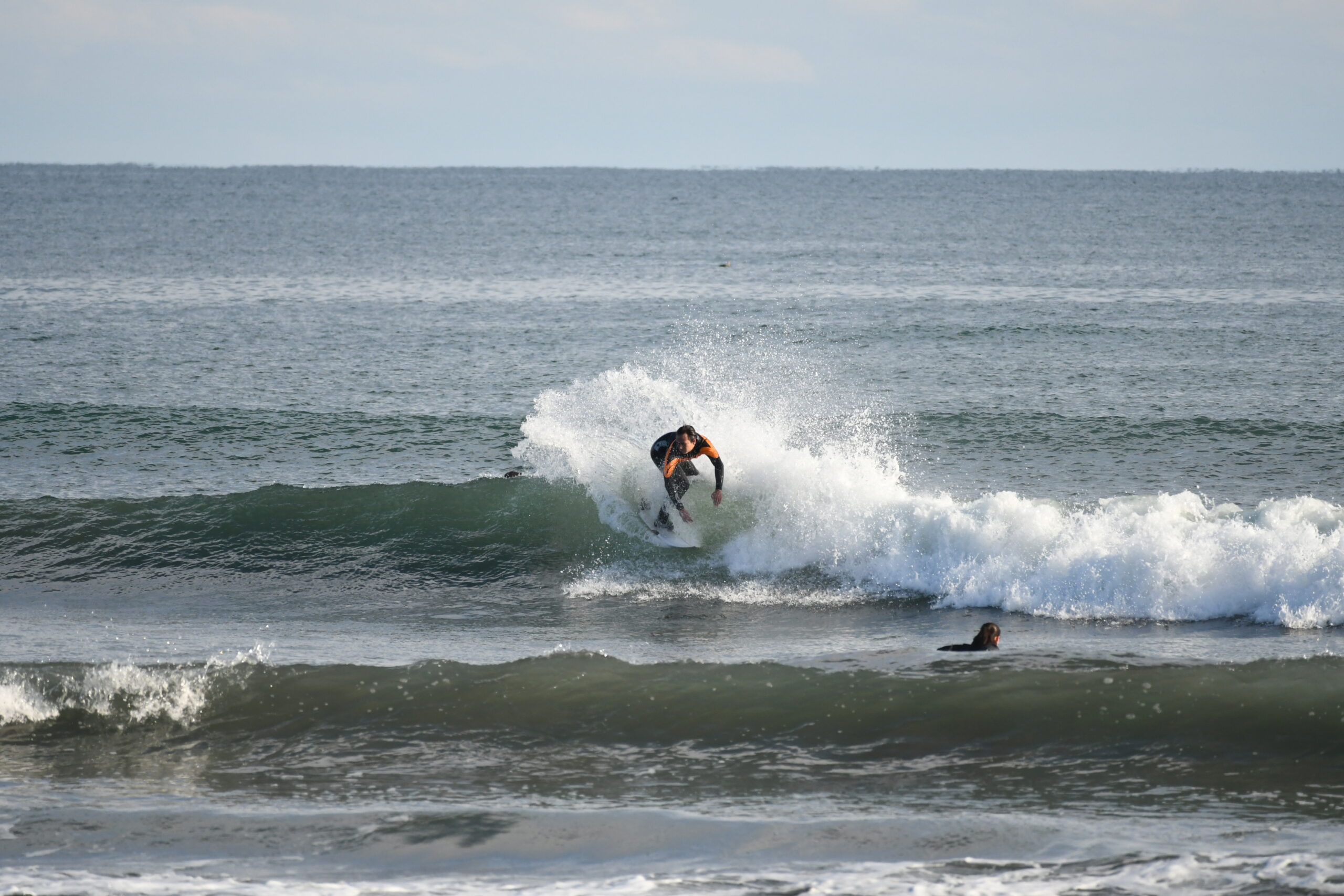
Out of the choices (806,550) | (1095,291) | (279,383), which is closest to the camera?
(806,550)

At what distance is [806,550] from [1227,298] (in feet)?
98.7

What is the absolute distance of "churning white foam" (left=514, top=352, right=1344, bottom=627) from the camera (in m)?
13.3

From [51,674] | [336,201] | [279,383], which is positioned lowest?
[51,674]

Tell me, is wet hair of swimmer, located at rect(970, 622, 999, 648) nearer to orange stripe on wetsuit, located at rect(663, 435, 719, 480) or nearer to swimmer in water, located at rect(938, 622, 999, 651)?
swimmer in water, located at rect(938, 622, 999, 651)

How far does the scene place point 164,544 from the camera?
16.0m

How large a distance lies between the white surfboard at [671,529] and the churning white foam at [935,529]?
0.19 m

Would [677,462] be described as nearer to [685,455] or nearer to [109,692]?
[685,455]

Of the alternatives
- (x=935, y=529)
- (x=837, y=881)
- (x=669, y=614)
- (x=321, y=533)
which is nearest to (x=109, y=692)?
(x=669, y=614)

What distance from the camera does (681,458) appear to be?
14844mm

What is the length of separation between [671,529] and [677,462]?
47.2 inches

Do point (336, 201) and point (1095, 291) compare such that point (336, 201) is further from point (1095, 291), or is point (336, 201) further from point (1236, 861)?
point (1236, 861)

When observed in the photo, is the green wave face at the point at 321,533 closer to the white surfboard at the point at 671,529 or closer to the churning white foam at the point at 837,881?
the white surfboard at the point at 671,529

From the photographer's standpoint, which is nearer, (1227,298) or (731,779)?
(731,779)

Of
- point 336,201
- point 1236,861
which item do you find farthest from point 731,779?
point 336,201
